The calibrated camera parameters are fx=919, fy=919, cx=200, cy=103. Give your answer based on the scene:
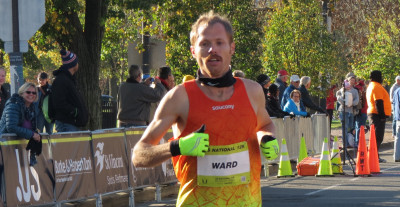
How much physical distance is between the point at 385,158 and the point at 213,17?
16.6 meters

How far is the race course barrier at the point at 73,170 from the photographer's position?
33.7 feet

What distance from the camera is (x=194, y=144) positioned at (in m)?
4.59

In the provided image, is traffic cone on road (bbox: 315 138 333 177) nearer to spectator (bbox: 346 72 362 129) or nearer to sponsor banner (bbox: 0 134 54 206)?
spectator (bbox: 346 72 362 129)

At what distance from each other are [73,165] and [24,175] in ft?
3.30

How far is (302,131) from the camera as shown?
19172 millimetres

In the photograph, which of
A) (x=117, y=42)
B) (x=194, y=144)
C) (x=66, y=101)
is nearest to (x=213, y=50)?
(x=194, y=144)

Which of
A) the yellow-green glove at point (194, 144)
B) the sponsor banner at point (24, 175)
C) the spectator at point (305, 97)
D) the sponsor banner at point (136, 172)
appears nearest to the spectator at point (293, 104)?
the spectator at point (305, 97)

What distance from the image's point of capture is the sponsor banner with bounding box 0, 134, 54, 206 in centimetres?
1018

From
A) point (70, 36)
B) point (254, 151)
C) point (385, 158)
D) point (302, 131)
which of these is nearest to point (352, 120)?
point (385, 158)

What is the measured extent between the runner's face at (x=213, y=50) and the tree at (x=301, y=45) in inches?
981

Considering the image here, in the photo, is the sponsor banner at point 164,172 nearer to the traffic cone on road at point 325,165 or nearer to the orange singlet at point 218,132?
the traffic cone on road at point 325,165

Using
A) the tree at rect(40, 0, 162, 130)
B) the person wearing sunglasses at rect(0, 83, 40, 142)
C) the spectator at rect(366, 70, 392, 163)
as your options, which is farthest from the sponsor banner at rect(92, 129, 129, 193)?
the spectator at rect(366, 70, 392, 163)

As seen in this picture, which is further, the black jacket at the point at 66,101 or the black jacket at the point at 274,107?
the black jacket at the point at 274,107

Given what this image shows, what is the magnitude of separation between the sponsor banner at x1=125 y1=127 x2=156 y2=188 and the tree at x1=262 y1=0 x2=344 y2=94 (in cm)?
1707
